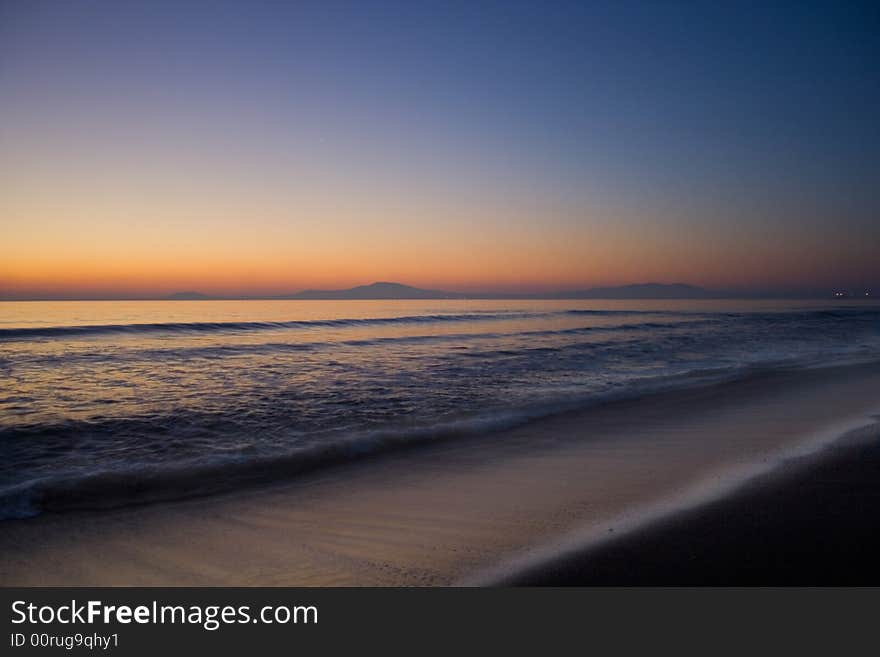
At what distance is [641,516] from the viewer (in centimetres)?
436

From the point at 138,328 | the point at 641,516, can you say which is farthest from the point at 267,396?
the point at 138,328

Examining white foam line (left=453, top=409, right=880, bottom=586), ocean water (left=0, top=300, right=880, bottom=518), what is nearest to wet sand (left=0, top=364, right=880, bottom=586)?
white foam line (left=453, top=409, right=880, bottom=586)

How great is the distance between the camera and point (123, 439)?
739 centimetres

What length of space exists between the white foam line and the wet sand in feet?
0.05

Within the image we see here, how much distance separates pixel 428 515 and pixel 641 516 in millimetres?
2014

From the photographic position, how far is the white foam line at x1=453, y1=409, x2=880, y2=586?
349 cm

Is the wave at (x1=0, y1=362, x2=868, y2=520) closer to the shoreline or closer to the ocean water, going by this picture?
the ocean water

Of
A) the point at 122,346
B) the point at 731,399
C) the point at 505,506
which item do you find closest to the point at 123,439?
the point at 505,506

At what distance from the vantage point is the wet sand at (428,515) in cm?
362

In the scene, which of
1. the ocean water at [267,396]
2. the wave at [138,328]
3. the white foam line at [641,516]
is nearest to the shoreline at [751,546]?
the white foam line at [641,516]

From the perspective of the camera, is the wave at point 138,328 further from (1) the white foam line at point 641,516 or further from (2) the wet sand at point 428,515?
(1) the white foam line at point 641,516

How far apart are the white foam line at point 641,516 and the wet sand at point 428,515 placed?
2 centimetres
